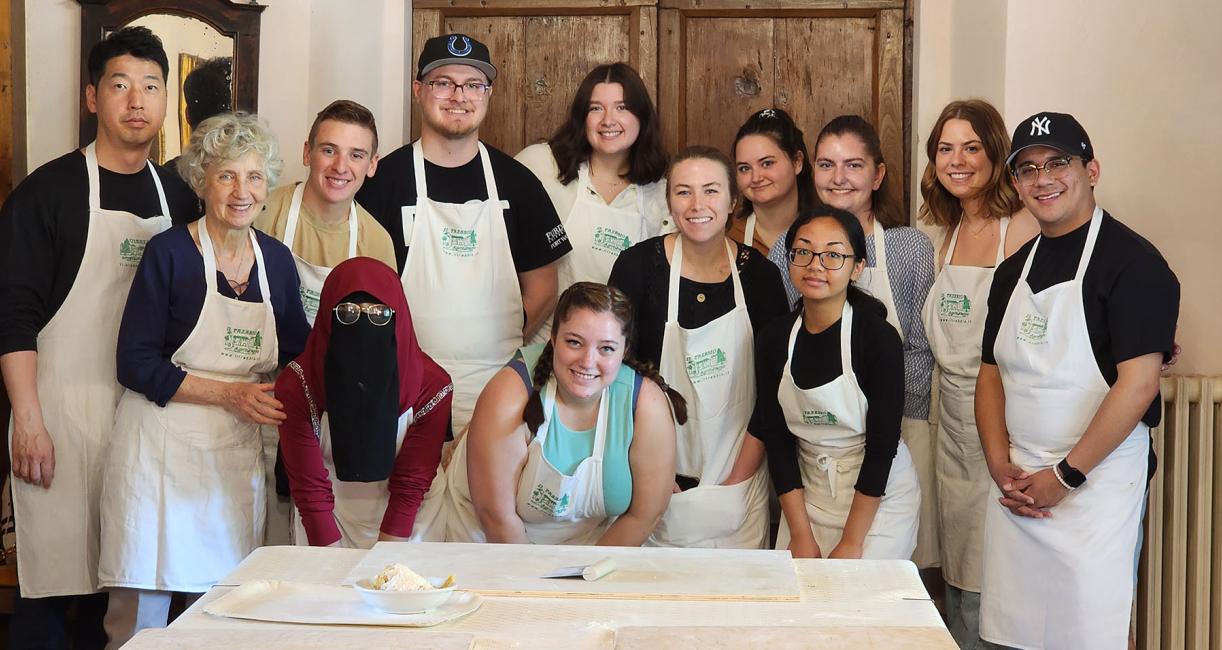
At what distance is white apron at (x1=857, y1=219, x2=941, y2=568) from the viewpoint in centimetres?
311

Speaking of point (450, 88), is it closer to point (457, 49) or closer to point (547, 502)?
point (457, 49)

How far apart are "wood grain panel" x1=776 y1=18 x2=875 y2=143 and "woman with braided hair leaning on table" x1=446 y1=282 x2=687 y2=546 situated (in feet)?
5.48

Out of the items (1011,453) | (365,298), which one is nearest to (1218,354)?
(1011,453)

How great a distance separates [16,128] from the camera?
3.51 metres

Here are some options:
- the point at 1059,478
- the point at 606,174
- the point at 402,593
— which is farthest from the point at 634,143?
the point at 402,593

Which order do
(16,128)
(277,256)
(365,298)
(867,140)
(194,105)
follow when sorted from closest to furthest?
(365,298), (277,256), (867,140), (16,128), (194,105)

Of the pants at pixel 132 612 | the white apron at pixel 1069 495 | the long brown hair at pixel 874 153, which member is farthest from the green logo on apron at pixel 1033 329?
the pants at pixel 132 612

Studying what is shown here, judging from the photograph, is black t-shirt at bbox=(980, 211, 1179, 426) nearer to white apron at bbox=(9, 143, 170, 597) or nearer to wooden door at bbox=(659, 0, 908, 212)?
wooden door at bbox=(659, 0, 908, 212)

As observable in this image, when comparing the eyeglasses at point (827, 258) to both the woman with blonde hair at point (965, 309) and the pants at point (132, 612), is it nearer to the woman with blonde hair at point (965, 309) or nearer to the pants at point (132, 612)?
the woman with blonde hair at point (965, 309)

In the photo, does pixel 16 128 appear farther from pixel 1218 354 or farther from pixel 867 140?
pixel 1218 354

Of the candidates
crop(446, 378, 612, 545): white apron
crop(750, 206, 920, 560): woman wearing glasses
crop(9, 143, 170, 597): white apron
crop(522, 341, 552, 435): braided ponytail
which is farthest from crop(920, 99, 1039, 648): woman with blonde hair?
crop(9, 143, 170, 597): white apron

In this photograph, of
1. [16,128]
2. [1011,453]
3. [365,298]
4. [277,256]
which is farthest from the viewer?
[16,128]

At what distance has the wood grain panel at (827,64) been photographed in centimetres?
403

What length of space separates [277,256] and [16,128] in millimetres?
1178
